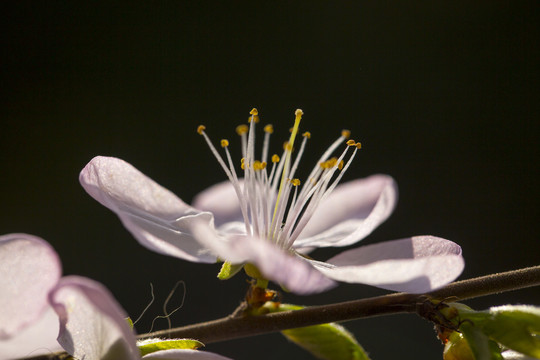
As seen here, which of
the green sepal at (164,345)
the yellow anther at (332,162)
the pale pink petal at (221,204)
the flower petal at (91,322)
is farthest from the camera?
the pale pink petal at (221,204)

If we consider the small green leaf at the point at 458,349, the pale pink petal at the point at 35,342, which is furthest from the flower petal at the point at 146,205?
the small green leaf at the point at 458,349

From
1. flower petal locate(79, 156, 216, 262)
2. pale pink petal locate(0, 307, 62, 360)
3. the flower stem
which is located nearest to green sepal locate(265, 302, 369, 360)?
the flower stem

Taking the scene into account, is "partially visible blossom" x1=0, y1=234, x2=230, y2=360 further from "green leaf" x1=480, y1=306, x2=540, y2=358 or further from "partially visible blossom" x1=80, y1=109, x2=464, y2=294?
"green leaf" x1=480, y1=306, x2=540, y2=358

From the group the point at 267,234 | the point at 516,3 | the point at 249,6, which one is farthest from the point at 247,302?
the point at 516,3

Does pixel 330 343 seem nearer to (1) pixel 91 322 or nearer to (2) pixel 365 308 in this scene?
(2) pixel 365 308

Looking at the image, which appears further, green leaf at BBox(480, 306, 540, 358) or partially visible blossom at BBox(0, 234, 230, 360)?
green leaf at BBox(480, 306, 540, 358)

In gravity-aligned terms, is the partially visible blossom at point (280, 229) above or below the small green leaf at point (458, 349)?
above

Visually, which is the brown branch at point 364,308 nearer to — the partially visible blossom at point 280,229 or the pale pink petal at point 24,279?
the partially visible blossom at point 280,229
